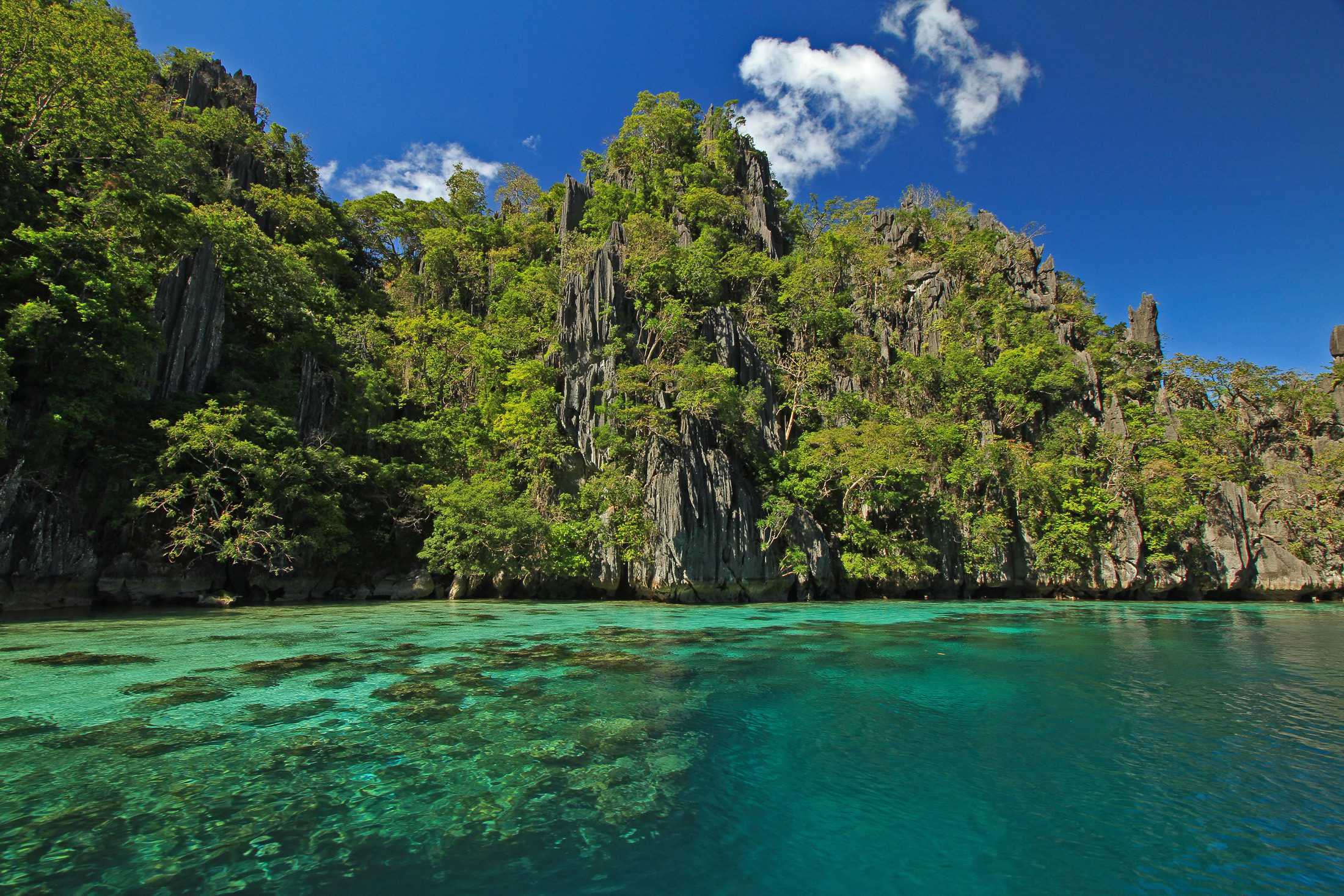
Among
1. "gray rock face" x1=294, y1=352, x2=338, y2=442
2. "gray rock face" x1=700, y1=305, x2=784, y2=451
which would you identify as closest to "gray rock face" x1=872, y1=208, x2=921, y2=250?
"gray rock face" x1=700, y1=305, x2=784, y2=451

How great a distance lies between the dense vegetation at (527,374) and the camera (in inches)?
659

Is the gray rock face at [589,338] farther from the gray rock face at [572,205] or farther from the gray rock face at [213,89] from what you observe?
the gray rock face at [213,89]

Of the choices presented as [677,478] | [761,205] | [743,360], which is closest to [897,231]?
[761,205]

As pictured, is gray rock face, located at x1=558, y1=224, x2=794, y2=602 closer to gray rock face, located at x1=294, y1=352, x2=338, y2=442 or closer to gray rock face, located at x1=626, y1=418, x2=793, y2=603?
gray rock face, located at x1=626, y1=418, x2=793, y2=603

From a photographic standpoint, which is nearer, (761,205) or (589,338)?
(589,338)

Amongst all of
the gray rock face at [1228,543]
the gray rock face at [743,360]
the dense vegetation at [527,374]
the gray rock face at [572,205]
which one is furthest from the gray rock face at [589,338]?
the gray rock face at [1228,543]

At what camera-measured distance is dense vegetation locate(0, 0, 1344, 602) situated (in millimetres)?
16750

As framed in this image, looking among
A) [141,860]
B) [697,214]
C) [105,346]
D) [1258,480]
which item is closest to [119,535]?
[105,346]

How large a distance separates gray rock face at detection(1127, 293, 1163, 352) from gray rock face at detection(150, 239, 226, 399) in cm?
5050

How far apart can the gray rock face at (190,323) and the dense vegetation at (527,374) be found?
652mm

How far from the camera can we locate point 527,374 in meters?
25.2

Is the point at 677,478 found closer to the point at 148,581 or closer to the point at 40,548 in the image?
the point at 148,581

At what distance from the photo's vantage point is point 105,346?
15828 mm

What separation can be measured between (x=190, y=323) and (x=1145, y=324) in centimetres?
5249
